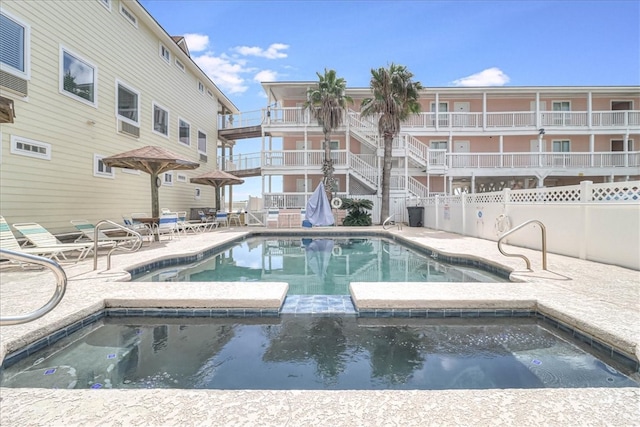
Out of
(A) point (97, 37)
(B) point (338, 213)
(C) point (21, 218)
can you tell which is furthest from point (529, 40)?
(C) point (21, 218)

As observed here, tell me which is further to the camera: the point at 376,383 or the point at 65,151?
the point at 65,151

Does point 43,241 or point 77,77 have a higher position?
point 77,77

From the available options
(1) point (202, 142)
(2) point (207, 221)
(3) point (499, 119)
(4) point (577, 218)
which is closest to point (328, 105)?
(1) point (202, 142)

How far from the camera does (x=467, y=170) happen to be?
18656 millimetres

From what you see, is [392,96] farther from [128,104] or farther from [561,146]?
[561,146]

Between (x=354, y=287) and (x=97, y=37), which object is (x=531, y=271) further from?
(x=97, y=37)

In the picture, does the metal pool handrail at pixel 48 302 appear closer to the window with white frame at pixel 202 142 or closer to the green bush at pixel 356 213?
the green bush at pixel 356 213

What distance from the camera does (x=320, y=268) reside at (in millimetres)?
7543

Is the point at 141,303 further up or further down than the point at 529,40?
further down

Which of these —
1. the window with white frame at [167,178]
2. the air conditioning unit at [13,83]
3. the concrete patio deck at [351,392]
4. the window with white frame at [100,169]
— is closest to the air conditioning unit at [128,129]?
the window with white frame at [100,169]

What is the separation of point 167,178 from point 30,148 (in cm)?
656

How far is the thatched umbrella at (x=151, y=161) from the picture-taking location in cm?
865

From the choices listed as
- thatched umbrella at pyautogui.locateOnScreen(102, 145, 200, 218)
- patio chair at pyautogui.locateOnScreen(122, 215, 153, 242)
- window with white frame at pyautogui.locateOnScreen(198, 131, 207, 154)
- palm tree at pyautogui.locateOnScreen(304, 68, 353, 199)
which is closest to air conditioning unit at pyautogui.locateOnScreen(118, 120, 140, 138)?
thatched umbrella at pyautogui.locateOnScreen(102, 145, 200, 218)

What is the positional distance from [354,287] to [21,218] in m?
8.53
